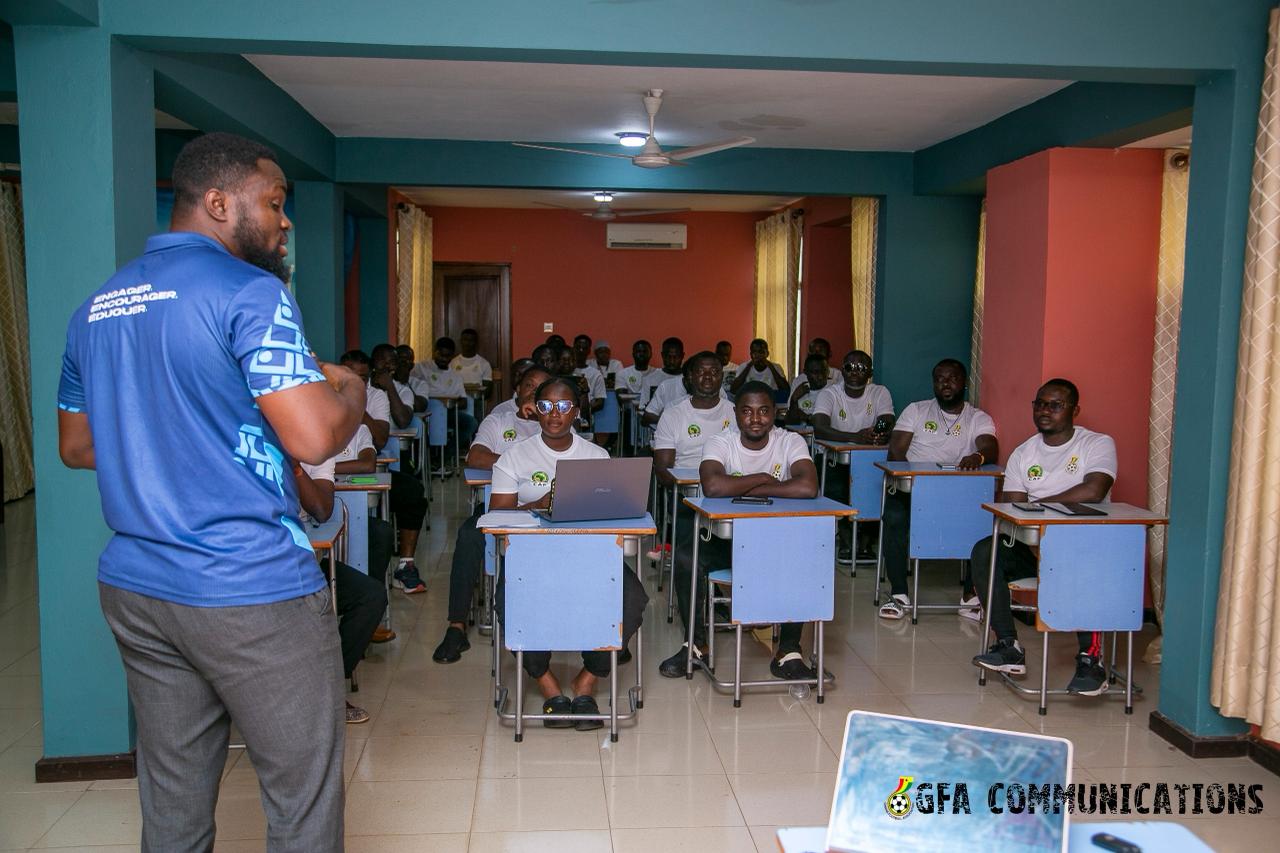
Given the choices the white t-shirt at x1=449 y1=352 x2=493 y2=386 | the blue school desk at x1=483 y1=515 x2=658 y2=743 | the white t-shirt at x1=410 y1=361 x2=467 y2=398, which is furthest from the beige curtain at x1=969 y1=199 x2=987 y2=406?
the white t-shirt at x1=449 y1=352 x2=493 y2=386

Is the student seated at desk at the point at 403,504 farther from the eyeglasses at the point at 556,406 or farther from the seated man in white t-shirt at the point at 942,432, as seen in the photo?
the seated man in white t-shirt at the point at 942,432

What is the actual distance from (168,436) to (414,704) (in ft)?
9.02

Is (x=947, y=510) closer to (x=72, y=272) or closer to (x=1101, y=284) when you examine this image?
(x=1101, y=284)

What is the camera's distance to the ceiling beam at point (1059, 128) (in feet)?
15.5

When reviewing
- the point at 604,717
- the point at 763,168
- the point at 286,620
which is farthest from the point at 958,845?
the point at 763,168

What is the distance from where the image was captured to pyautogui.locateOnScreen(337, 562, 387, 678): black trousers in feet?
12.9

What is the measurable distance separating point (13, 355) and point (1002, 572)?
792 centimetres

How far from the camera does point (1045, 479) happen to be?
15.9ft

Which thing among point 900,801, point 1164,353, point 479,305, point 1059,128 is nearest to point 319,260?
point 1059,128

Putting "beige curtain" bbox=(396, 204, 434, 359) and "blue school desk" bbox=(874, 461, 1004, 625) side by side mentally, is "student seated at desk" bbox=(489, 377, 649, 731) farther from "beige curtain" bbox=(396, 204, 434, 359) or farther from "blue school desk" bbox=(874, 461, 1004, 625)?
"beige curtain" bbox=(396, 204, 434, 359)

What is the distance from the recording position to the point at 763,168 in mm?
7512

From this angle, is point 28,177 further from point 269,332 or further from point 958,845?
point 958,845

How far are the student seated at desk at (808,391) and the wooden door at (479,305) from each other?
583 centimetres

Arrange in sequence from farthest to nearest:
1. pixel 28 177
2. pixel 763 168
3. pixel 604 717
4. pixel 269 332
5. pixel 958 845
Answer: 1. pixel 763 168
2. pixel 604 717
3. pixel 28 177
4. pixel 269 332
5. pixel 958 845
